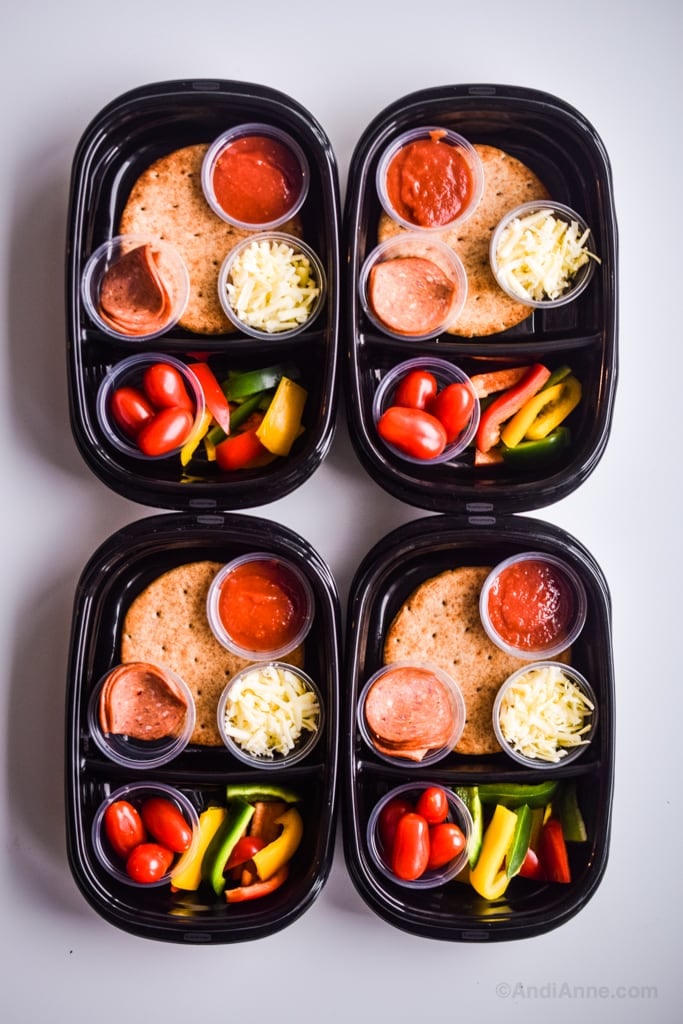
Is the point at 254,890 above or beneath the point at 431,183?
beneath

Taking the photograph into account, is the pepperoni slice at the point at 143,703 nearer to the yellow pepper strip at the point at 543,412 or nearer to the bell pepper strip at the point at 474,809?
the bell pepper strip at the point at 474,809

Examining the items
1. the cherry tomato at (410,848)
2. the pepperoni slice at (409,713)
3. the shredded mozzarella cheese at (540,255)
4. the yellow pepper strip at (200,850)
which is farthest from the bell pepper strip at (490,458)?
the yellow pepper strip at (200,850)

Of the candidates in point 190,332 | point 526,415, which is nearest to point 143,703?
point 190,332

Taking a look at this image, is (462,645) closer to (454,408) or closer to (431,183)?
(454,408)

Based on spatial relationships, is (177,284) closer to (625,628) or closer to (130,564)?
(130,564)

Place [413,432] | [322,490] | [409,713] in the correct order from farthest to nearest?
[322,490], [409,713], [413,432]

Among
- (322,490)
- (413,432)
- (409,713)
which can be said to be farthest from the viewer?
(322,490)

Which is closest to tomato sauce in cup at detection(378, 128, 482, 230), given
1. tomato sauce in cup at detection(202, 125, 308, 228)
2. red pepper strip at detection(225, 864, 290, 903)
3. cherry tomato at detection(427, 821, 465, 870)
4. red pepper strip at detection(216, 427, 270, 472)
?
tomato sauce in cup at detection(202, 125, 308, 228)
